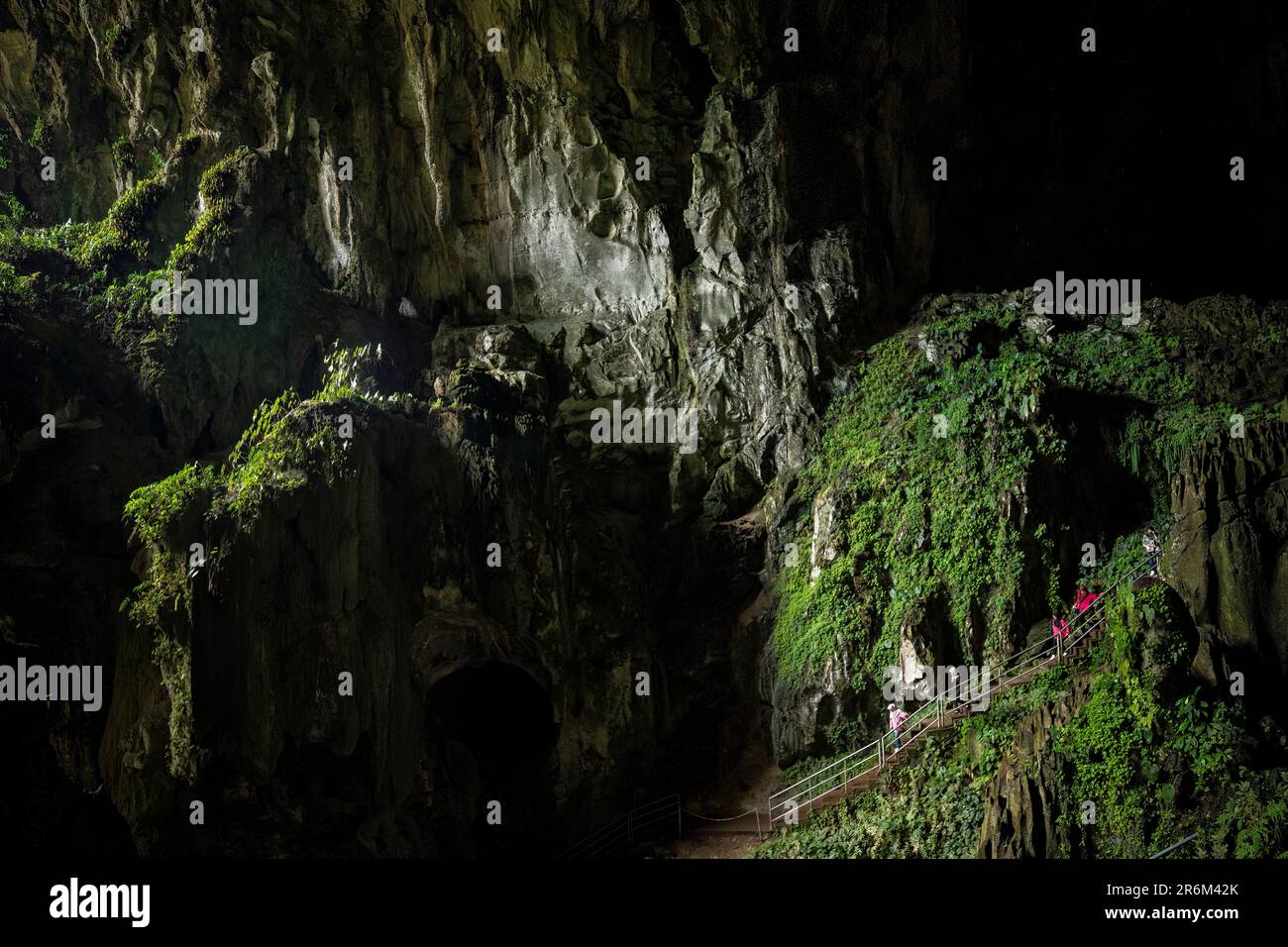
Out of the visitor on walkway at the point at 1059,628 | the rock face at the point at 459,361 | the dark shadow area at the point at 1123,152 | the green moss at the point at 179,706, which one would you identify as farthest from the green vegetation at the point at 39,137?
the visitor on walkway at the point at 1059,628

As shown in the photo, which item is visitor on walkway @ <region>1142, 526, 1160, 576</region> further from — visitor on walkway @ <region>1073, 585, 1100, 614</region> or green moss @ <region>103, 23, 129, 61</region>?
green moss @ <region>103, 23, 129, 61</region>

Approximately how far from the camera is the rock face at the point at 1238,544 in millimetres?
18438

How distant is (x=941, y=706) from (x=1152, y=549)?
4.23 metres

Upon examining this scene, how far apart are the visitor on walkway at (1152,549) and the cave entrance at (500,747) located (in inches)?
384

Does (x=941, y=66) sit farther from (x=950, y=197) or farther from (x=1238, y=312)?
(x=1238, y=312)

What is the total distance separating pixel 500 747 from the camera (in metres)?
22.2

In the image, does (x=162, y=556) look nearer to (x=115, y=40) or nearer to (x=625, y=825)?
(x=625, y=825)

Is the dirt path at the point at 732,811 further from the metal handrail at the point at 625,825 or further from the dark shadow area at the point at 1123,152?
the dark shadow area at the point at 1123,152

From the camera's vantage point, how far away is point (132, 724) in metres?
18.4

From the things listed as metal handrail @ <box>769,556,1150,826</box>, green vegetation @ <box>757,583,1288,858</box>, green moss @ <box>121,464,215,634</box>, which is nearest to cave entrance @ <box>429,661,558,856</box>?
metal handrail @ <box>769,556,1150,826</box>

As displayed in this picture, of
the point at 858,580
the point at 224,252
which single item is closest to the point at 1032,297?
the point at 858,580

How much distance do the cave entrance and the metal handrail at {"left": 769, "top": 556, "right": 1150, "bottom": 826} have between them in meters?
3.94
